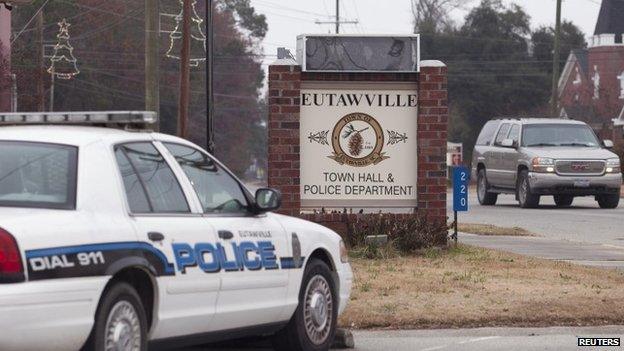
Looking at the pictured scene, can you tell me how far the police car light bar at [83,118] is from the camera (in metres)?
8.86

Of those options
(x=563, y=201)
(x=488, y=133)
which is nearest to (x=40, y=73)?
(x=488, y=133)

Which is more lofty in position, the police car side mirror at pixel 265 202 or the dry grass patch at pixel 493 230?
the police car side mirror at pixel 265 202

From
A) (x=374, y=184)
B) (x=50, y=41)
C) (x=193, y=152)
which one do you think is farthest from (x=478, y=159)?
(x=50, y=41)

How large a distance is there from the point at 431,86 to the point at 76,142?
938 centimetres

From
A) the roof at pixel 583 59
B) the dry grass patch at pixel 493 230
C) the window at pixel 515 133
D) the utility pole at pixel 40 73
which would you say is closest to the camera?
the dry grass patch at pixel 493 230

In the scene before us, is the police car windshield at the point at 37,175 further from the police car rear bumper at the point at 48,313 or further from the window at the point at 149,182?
the police car rear bumper at the point at 48,313

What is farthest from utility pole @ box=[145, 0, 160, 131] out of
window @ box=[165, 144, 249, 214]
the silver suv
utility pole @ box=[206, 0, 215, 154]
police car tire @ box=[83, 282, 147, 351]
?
police car tire @ box=[83, 282, 147, 351]

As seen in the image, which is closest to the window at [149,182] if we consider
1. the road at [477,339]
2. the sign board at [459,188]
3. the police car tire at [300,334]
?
the police car tire at [300,334]

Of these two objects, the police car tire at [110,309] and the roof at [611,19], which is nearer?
the police car tire at [110,309]

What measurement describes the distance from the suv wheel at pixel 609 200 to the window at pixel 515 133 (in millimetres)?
2194

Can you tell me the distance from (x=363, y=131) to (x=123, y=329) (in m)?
9.72

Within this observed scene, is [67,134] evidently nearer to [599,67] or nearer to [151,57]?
[151,57]

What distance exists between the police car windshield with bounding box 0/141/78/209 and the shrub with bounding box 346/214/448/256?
8.44m

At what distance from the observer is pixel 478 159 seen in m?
33.3
